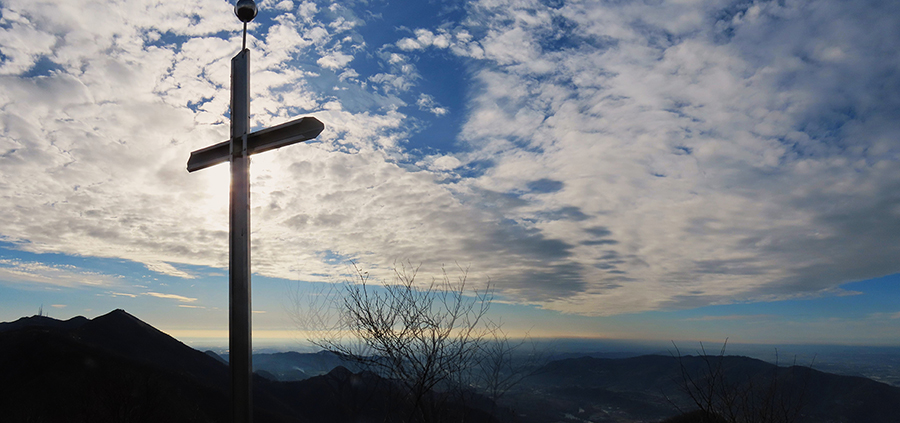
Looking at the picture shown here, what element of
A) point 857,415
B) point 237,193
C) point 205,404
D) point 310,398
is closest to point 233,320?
point 237,193

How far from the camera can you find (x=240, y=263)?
450cm

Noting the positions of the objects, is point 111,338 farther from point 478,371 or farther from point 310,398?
point 478,371

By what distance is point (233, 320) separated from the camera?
14.4ft

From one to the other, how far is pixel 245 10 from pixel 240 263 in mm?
2824

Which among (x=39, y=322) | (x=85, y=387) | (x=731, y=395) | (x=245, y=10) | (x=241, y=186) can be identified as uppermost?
(x=39, y=322)

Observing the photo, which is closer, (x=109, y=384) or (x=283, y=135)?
(x=283, y=135)

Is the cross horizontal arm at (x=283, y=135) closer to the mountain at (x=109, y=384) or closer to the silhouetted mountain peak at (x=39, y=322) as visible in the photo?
the mountain at (x=109, y=384)

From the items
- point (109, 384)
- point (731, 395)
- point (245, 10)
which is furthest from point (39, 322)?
point (731, 395)

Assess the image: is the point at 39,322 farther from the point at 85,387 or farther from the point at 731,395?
the point at 731,395

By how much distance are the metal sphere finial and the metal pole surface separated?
639mm

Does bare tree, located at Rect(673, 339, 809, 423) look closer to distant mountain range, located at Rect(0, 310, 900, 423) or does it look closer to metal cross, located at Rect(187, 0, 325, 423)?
distant mountain range, located at Rect(0, 310, 900, 423)

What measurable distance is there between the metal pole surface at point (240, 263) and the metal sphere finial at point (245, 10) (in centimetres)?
64

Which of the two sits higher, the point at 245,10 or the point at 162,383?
the point at 245,10

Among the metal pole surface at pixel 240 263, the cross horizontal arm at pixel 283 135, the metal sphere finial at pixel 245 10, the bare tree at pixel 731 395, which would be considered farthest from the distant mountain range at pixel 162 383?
the metal sphere finial at pixel 245 10
